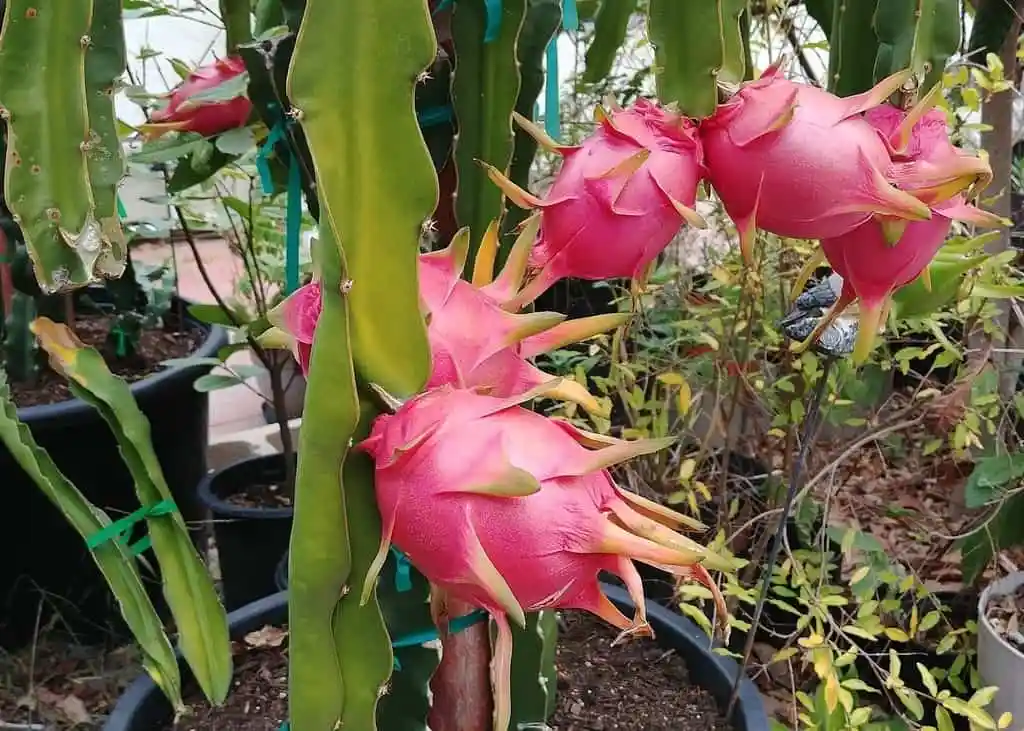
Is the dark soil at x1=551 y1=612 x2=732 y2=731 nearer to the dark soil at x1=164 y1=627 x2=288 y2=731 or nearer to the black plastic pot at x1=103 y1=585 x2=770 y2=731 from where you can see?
the black plastic pot at x1=103 y1=585 x2=770 y2=731

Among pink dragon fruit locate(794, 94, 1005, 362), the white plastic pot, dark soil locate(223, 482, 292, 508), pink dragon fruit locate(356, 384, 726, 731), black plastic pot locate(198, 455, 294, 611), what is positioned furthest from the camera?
dark soil locate(223, 482, 292, 508)

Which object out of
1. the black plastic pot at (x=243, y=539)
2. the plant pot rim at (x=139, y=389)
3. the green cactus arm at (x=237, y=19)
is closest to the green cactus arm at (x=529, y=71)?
the green cactus arm at (x=237, y=19)

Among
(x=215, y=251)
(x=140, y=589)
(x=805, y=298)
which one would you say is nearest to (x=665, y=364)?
(x=805, y=298)

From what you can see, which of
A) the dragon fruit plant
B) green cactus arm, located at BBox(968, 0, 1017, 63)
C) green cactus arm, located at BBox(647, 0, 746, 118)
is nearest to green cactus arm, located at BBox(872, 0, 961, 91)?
the dragon fruit plant

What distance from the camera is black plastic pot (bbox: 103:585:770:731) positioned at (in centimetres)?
75

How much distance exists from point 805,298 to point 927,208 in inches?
8.1

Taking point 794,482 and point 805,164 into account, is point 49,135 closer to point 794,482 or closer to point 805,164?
point 805,164

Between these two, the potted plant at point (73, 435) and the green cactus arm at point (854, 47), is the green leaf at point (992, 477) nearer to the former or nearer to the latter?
the green cactus arm at point (854, 47)

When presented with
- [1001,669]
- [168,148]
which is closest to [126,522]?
[168,148]

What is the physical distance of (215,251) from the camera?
9.52 ft

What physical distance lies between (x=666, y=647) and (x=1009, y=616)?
51 cm

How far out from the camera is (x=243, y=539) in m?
1.25

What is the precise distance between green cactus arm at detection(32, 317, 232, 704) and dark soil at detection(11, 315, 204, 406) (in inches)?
19.5

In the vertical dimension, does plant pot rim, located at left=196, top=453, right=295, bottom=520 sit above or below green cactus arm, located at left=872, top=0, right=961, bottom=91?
below
